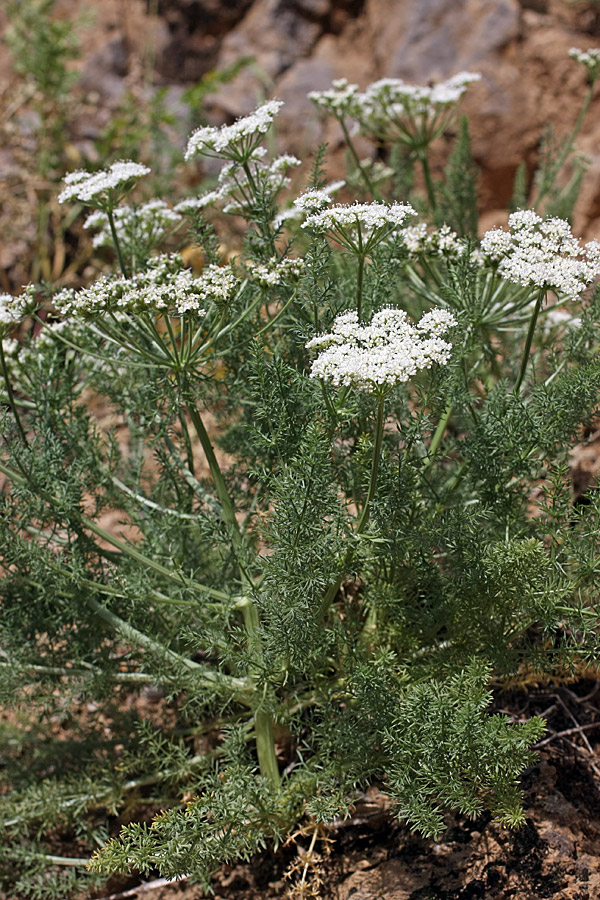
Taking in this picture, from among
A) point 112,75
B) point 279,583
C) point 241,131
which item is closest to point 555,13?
point 112,75

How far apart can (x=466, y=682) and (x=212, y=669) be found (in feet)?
3.22

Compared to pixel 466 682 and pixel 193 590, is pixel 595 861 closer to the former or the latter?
pixel 466 682

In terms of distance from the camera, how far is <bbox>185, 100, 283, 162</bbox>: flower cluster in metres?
2.38

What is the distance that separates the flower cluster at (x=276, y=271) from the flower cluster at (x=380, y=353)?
307 millimetres

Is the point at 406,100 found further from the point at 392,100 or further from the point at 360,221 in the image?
the point at 360,221

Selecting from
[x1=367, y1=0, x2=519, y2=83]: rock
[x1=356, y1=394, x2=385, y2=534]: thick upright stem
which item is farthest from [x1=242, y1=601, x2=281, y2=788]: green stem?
[x1=367, y1=0, x2=519, y2=83]: rock

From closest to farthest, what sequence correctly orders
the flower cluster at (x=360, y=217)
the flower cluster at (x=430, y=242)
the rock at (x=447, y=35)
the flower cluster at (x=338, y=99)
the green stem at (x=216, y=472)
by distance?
the flower cluster at (x=360, y=217) → the green stem at (x=216, y=472) → the flower cluster at (x=430, y=242) → the flower cluster at (x=338, y=99) → the rock at (x=447, y=35)

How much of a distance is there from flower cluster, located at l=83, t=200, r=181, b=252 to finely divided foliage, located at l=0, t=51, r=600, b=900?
0.02 meters

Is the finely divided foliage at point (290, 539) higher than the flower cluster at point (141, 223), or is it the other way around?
the flower cluster at point (141, 223)

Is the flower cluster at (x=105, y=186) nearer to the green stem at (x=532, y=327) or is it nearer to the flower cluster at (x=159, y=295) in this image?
the flower cluster at (x=159, y=295)

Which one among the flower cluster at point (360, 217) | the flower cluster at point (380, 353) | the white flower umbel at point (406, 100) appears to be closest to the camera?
the flower cluster at point (380, 353)

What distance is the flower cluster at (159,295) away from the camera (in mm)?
2145

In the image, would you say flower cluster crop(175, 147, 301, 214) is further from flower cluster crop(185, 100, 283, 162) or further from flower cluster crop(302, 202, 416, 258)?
flower cluster crop(302, 202, 416, 258)

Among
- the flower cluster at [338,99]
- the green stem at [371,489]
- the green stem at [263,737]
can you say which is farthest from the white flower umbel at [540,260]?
the flower cluster at [338,99]
